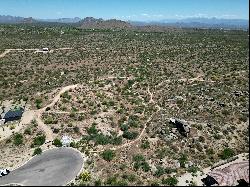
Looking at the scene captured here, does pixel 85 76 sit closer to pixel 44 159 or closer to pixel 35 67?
pixel 35 67

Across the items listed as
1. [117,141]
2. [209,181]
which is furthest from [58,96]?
[209,181]

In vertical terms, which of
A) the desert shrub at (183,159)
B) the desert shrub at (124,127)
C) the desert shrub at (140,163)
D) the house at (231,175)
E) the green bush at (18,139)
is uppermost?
the house at (231,175)

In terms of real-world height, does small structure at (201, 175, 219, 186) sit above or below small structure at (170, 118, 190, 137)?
below

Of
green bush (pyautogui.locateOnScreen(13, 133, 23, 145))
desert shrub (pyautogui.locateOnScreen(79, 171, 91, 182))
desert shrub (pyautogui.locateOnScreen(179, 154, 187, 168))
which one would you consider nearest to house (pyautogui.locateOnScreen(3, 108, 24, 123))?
green bush (pyautogui.locateOnScreen(13, 133, 23, 145))

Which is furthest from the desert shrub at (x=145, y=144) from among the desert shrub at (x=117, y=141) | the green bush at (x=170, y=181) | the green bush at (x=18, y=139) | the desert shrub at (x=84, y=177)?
the green bush at (x=18, y=139)

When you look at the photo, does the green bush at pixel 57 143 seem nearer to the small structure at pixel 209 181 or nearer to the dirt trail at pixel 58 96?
the dirt trail at pixel 58 96

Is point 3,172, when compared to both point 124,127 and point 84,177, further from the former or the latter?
point 124,127

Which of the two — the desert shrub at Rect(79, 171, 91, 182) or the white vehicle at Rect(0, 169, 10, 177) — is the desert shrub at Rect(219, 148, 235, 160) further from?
the white vehicle at Rect(0, 169, 10, 177)
